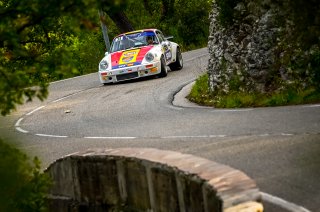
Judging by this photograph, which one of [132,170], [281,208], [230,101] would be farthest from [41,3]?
[230,101]

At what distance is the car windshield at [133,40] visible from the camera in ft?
71.7

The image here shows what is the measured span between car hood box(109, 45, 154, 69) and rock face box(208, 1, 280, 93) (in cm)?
480

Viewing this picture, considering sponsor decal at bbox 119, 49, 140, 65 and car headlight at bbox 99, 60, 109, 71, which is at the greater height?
sponsor decal at bbox 119, 49, 140, 65

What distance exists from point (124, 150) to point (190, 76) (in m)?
13.7

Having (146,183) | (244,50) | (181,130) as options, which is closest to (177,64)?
(244,50)

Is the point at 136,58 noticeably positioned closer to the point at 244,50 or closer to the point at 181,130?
the point at 244,50

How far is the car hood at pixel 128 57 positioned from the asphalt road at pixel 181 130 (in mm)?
678

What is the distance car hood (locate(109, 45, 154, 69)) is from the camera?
813 inches

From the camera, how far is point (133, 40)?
22000 millimetres

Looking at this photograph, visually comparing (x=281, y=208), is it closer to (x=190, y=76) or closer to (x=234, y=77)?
(x=234, y=77)

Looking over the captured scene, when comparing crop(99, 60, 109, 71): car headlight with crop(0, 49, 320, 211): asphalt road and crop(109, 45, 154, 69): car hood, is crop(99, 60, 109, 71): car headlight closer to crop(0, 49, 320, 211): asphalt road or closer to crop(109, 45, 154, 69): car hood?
crop(109, 45, 154, 69): car hood

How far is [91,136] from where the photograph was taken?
43.2ft

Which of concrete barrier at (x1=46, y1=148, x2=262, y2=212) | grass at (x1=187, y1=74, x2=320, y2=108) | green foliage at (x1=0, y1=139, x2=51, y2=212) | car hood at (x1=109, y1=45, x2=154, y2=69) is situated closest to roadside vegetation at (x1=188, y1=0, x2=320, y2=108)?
grass at (x1=187, y1=74, x2=320, y2=108)

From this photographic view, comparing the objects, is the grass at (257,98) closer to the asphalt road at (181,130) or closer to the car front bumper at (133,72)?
the asphalt road at (181,130)
